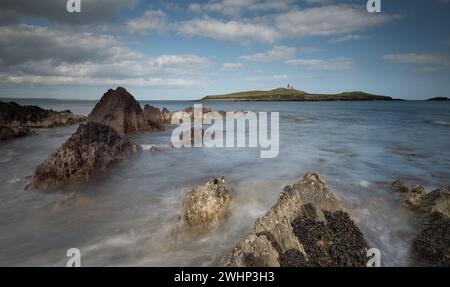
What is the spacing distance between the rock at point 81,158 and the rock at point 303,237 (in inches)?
327

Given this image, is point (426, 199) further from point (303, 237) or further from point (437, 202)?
point (303, 237)

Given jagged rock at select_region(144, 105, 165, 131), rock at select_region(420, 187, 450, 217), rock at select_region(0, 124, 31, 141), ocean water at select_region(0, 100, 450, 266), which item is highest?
jagged rock at select_region(144, 105, 165, 131)

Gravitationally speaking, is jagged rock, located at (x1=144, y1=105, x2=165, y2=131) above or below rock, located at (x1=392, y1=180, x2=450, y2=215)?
above

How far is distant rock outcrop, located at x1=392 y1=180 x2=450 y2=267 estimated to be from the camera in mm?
5883

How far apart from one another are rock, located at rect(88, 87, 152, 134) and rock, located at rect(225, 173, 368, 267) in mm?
20542

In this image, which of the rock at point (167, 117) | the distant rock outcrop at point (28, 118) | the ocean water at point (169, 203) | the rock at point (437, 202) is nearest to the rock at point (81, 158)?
the ocean water at point (169, 203)

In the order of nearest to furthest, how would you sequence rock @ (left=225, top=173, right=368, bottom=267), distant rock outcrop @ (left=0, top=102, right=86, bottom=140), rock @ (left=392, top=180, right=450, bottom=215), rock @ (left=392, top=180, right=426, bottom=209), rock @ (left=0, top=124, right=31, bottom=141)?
1. rock @ (left=225, top=173, right=368, bottom=267)
2. rock @ (left=392, top=180, right=450, bottom=215)
3. rock @ (left=392, top=180, right=426, bottom=209)
4. rock @ (left=0, top=124, right=31, bottom=141)
5. distant rock outcrop @ (left=0, top=102, right=86, bottom=140)

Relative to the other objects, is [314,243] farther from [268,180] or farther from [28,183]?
[28,183]

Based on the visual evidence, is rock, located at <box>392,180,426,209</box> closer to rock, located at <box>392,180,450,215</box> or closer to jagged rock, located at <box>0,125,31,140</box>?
rock, located at <box>392,180,450,215</box>

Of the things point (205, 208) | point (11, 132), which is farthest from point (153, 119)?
point (205, 208)

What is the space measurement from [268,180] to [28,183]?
904cm

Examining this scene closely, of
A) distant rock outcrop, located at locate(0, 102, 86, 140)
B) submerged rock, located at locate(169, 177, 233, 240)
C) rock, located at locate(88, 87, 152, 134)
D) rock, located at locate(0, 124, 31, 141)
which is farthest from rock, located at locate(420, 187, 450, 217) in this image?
distant rock outcrop, located at locate(0, 102, 86, 140)
